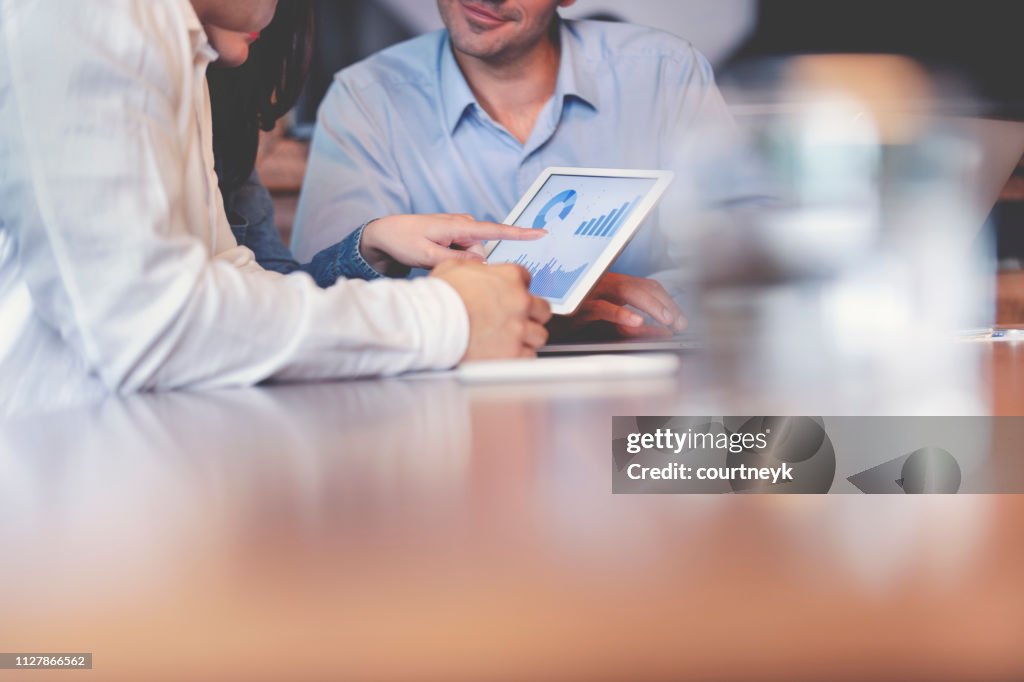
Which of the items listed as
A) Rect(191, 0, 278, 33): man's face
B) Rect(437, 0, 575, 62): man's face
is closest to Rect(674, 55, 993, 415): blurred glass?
Rect(437, 0, 575, 62): man's face

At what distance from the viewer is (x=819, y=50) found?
129 inches

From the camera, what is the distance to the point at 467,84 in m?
2.25

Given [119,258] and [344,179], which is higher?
[344,179]

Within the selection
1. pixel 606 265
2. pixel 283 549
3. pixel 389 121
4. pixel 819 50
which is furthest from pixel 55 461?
pixel 819 50

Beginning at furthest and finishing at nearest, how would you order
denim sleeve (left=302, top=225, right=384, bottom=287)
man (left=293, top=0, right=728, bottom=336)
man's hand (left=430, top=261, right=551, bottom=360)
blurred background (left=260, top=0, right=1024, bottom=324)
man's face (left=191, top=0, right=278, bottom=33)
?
1. blurred background (left=260, top=0, right=1024, bottom=324)
2. man (left=293, top=0, right=728, bottom=336)
3. denim sleeve (left=302, top=225, right=384, bottom=287)
4. man's face (left=191, top=0, right=278, bottom=33)
5. man's hand (left=430, top=261, right=551, bottom=360)

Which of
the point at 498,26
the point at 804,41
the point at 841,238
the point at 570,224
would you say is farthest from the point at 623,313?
the point at 804,41

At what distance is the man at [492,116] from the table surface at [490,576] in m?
1.79

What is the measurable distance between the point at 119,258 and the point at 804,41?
286 cm

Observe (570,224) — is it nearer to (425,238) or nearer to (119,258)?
(425,238)

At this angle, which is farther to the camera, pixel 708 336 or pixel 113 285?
pixel 708 336

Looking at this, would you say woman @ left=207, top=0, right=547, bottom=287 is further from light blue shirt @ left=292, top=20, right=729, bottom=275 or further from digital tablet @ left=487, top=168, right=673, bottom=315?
light blue shirt @ left=292, top=20, right=729, bottom=275

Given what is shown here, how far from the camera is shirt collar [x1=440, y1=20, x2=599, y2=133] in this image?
222 cm

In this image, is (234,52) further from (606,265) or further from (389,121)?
(389,121)

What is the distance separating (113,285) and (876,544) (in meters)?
0.62
